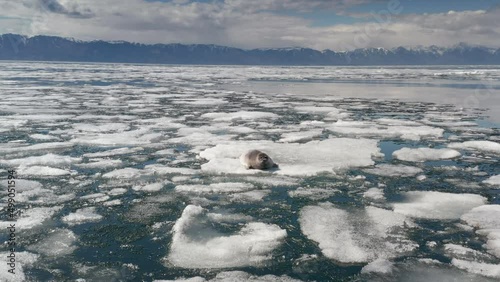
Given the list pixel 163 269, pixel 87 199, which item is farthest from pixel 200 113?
pixel 163 269

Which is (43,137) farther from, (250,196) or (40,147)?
(250,196)

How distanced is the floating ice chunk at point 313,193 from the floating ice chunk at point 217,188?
772 millimetres

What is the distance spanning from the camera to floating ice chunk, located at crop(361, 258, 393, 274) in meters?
4.11

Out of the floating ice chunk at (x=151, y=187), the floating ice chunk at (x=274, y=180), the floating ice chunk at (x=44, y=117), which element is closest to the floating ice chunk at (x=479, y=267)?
the floating ice chunk at (x=274, y=180)

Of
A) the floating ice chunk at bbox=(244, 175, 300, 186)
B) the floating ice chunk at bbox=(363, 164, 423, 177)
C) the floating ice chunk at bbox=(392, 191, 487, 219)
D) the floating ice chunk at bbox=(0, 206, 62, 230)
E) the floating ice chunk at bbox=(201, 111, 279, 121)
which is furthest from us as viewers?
the floating ice chunk at bbox=(201, 111, 279, 121)

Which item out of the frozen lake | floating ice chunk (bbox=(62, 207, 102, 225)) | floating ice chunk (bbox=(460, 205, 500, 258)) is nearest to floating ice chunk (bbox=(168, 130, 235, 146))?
the frozen lake

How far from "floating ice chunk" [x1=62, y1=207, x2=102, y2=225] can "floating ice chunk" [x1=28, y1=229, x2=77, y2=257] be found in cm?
30

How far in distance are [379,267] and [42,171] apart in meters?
6.27

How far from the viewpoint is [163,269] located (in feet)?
13.6

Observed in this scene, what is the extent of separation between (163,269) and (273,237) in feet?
4.58

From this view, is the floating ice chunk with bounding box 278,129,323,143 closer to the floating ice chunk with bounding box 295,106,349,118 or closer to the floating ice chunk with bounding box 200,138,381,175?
the floating ice chunk with bounding box 200,138,381,175

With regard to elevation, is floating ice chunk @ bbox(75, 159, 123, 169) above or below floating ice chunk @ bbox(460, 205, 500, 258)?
below

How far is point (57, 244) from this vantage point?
4.74 meters

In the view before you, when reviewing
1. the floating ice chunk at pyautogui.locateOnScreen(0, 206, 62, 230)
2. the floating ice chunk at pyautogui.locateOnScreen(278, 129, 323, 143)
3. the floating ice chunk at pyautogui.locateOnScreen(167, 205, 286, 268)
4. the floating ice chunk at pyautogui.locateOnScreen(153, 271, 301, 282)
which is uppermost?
the floating ice chunk at pyautogui.locateOnScreen(278, 129, 323, 143)
